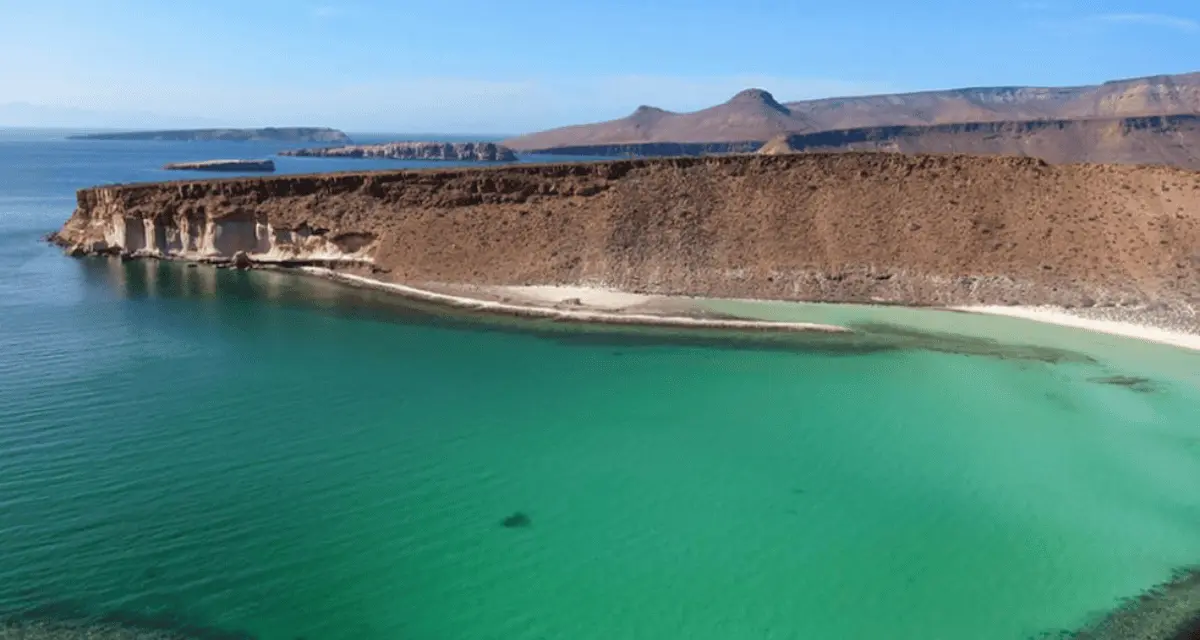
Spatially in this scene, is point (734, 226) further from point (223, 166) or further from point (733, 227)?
point (223, 166)

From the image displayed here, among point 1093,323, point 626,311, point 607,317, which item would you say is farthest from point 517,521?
point 1093,323

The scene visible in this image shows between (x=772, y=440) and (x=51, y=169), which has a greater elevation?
(x=51, y=169)

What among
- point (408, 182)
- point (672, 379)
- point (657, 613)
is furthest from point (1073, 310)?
point (408, 182)

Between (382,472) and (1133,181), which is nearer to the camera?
(382,472)

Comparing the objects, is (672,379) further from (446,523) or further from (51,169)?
(51,169)

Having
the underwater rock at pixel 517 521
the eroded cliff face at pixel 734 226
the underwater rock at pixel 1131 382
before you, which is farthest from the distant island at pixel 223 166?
the underwater rock at pixel 517 521

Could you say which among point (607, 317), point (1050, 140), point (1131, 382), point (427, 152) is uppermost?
point (1050, 140)

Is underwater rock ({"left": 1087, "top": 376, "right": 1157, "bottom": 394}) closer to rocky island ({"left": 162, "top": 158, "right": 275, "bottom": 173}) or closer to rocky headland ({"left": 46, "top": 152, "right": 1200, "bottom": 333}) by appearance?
rocky headland ({"left": 46, "top": 152, "right": 1200, "bottom": 333})
